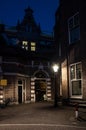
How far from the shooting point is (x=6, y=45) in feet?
105

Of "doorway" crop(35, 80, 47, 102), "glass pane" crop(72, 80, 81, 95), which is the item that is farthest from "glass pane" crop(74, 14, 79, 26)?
"doorway" crop(35, 80, 47, 102)

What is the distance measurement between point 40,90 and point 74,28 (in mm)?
15942

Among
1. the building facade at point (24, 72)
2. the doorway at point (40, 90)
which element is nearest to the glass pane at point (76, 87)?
the building facade at point (24, 72)

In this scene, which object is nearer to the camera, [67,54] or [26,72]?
[67,54]

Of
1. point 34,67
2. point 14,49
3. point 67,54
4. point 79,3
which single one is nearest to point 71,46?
point 67,54

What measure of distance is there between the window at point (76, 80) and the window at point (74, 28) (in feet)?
6.75

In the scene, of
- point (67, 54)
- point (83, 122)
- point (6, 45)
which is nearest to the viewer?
point (83, 122)

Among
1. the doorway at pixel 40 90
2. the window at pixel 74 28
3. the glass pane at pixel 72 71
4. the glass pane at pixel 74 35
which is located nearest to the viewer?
the glass pane at pixel 74 35

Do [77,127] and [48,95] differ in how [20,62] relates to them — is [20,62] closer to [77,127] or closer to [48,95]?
[48,95]

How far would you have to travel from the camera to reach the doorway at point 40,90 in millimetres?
35969

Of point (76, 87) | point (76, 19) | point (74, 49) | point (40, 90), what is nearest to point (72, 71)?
point (76, 87)

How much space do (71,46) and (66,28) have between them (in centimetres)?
→ 198

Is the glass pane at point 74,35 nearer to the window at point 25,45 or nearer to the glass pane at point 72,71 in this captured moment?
the glass pane at point 72,71

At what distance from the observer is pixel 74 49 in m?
21.4
